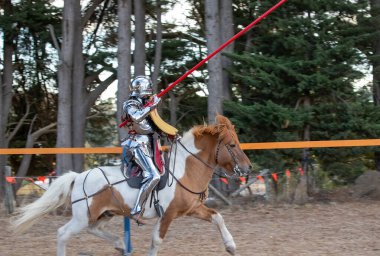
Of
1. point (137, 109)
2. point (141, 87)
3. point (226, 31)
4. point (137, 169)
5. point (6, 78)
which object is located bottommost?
point (137, 169)

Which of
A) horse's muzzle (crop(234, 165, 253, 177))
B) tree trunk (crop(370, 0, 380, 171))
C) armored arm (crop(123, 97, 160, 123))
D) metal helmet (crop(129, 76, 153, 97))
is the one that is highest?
tree trunk (crop(370, 0, 380, 171))

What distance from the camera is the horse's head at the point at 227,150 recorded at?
675cm

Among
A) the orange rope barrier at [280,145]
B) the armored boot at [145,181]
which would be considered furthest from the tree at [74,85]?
the armored boot at [145,181]

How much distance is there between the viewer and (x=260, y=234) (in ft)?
28.5

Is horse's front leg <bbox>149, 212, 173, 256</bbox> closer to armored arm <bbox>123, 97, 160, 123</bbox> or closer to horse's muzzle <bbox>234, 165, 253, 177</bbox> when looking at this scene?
horse's muzzle <bbox>234, 165, 253, 177</bbox>

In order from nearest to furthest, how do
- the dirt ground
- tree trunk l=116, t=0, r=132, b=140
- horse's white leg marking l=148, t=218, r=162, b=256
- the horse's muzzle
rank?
horse's white leg marking l=148, t=218, r=162, b=256 → the horse's muzzle → the dirt ground → tree trunk l=116, t=0, r=132, b=140

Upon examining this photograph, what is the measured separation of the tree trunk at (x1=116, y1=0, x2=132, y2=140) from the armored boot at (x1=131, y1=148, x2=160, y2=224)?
580cm

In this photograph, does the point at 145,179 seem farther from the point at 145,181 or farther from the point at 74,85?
the point at 74,85

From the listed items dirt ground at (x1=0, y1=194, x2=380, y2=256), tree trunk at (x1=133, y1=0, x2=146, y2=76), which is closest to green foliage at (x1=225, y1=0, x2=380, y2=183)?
dirt ground at (x1=0, y1=194, x2=380, y2=256)

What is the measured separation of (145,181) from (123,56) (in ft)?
21.3

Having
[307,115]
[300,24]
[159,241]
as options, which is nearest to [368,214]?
[307,115]

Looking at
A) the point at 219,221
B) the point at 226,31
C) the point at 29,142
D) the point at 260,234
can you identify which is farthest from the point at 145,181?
the point at 29,142

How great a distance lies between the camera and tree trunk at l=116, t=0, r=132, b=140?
484 inches

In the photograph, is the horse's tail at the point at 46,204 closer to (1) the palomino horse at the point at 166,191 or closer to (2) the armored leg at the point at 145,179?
(1) the palomino horse at the point at 166,191
